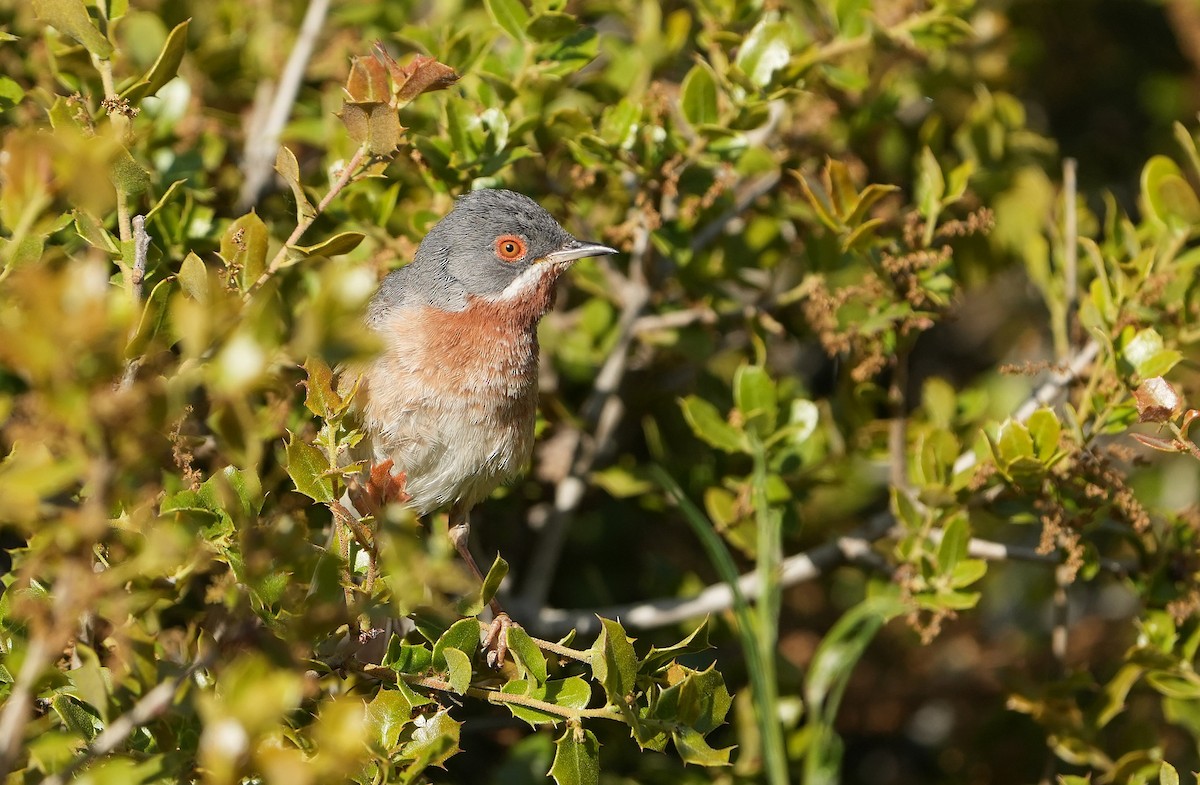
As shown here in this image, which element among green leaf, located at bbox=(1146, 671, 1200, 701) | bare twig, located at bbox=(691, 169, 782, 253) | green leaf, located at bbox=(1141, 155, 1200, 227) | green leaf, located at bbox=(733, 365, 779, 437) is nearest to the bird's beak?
bare twig, located at bbox=(691, 169, 782, 253)

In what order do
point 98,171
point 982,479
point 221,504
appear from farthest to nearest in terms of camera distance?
1. point 982,479
2. point 221,504
3. point 98,171

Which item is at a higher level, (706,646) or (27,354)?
(27,354)

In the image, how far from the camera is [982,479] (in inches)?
138

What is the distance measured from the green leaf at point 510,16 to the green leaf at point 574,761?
2.13 metres

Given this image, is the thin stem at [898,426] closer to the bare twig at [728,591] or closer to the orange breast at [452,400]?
the bare twig at [728,591]

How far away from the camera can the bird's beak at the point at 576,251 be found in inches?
148

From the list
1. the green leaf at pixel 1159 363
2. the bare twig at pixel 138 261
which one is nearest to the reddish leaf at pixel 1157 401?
the green leaf at pixel 1159 363

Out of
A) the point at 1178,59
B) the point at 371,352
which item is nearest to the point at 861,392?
the point at 371,352

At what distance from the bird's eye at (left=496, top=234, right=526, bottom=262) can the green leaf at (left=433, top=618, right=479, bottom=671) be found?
148 centimetres

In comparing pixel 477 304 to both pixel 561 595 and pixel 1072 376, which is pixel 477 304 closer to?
pixel 561 595

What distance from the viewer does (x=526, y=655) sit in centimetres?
268

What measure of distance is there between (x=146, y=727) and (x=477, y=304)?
5.94ft

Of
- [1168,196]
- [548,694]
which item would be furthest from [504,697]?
[1168,196]

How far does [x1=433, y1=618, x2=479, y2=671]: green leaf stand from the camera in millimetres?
2686
